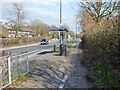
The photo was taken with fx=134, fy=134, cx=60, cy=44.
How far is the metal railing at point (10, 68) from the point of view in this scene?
442cm

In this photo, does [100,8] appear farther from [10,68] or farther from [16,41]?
[16,41]

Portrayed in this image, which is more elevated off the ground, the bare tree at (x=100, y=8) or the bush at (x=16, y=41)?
the bare tree at (x=100, y=8)

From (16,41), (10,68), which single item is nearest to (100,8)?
(10,68)

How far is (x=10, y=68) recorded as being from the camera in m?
4.75

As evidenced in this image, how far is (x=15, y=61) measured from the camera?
5148mm

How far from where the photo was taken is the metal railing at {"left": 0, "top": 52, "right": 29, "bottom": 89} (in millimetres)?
4421

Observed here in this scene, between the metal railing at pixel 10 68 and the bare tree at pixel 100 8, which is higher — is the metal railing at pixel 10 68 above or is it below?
below

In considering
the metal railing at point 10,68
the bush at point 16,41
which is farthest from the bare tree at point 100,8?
the bush at point 16,41

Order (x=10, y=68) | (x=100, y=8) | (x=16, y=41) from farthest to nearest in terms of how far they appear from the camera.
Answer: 1. (x=16, y=41)
2. (x=100, y=8)
3. (x=10, y=68)

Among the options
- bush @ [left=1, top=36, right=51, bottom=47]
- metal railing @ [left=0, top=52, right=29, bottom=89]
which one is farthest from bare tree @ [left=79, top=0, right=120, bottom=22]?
bush @ [left=1, top=36, right=51, bottom=47]

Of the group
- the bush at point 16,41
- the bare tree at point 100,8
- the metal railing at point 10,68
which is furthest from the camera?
the bush at point 16,41

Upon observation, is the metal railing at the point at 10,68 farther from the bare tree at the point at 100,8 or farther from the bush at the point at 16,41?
the bush at the point at 16,41

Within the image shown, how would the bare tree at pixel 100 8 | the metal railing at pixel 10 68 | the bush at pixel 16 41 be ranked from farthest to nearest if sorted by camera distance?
the bush at pixel 16 41
the bare tree at pixel 100 8
the metal railing at pixel 10 68

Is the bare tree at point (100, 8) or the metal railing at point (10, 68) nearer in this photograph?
the metal railing at point (10, 68)
